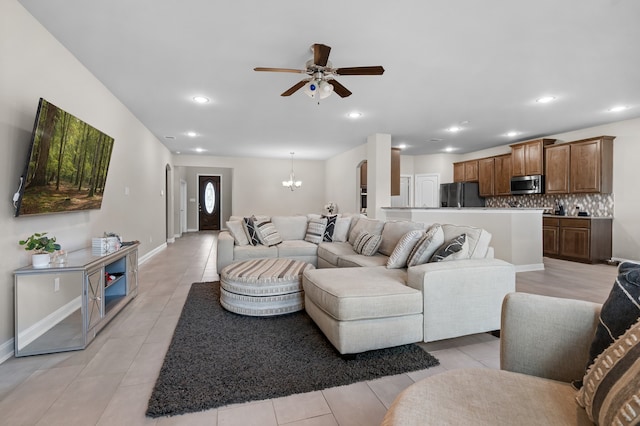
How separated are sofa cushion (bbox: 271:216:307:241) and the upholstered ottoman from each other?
2750mm

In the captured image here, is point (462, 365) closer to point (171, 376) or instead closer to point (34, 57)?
point (171, 376)

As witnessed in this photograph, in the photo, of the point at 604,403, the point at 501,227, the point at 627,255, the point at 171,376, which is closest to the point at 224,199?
the point at 501,227

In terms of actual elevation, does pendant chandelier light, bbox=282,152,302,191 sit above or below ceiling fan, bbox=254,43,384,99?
below

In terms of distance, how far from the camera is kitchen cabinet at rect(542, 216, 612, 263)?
5422 millimetres

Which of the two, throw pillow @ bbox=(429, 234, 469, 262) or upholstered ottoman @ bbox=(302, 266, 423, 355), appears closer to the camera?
upholstered ottoman @ bbox=(302, 266, 423, 355)

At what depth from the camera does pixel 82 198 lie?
3.04 metres

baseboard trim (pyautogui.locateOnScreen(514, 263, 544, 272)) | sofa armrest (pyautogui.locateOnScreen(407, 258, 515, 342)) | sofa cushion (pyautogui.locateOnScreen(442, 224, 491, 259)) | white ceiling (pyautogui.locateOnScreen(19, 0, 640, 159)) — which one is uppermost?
white ceiling (pyautogui.locateOnScreen(19, 0, 640, 159))

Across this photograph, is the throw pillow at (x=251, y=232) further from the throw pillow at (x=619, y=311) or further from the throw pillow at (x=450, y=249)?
the throw pillow at (x=619, y=311)

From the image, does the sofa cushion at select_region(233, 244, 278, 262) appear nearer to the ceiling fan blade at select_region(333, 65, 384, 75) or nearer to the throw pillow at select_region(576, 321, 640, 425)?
the ceiling fan blade at select_region(333, 65, 384, 75)

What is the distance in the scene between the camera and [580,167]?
5672 millimetres

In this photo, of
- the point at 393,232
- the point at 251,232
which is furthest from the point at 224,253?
the point at 393,232

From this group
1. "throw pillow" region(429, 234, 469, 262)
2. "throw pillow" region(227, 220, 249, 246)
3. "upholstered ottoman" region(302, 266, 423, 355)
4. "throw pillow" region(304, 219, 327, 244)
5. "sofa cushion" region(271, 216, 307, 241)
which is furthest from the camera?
"sofa cushion" region(271, 216, 307, 241)

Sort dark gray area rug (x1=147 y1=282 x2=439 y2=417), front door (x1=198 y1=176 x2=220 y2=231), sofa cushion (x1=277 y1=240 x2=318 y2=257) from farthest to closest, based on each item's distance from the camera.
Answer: front door (x1=198 y1=176 x2=220 y2=231) → sofa cushion (x1=277 y1=240 x2=318 y2=257) → dark gray area rug (x1=147 y1=282 x2=439 y2=417)

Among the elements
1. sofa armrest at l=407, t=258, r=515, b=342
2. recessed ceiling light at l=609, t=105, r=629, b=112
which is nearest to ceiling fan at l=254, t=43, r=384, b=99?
sofa armrest at l=407, t=258, r=515, b=342
